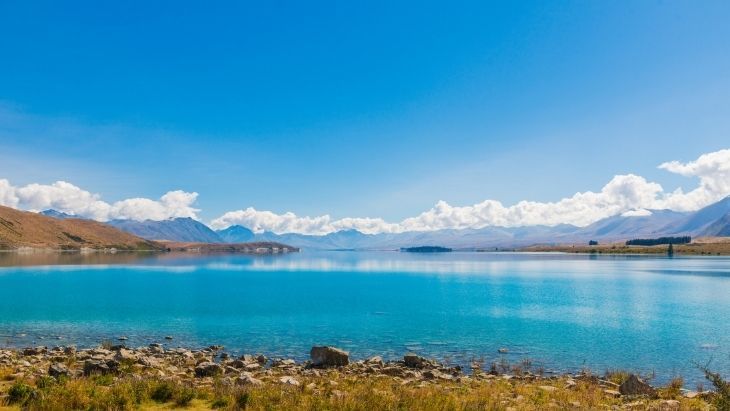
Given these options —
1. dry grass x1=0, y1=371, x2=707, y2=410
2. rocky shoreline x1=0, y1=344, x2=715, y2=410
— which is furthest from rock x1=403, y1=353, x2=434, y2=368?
dry grass x1=0, y1=371, x2=707, y2=410

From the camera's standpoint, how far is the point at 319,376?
30.0 metres

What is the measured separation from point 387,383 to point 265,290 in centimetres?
8355

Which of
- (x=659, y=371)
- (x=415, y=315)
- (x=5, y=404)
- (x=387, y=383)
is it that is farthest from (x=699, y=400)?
(x=415, y=315)

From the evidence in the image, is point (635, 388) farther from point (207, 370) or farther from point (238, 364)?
point (238, 364)

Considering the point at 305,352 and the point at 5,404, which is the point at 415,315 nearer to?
the point at 305,352

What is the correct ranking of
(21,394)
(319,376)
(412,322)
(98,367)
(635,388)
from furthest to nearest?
(412,322)
(319,376)
(635,388)
(98,367)
(21,394)

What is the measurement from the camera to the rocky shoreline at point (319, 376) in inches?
910

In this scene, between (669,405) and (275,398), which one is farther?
(669,405)

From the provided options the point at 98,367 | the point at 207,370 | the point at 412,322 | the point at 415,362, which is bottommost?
the point at 412,322

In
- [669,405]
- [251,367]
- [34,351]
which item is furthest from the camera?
[34,351]

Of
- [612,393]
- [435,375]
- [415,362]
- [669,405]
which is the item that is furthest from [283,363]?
[669,405]

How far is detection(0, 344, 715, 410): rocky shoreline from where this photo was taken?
75.9ft

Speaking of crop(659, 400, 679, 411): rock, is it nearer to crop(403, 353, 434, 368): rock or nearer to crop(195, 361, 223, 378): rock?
crop(403, 353, 434, 368): rock

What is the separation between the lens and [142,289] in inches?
4021
